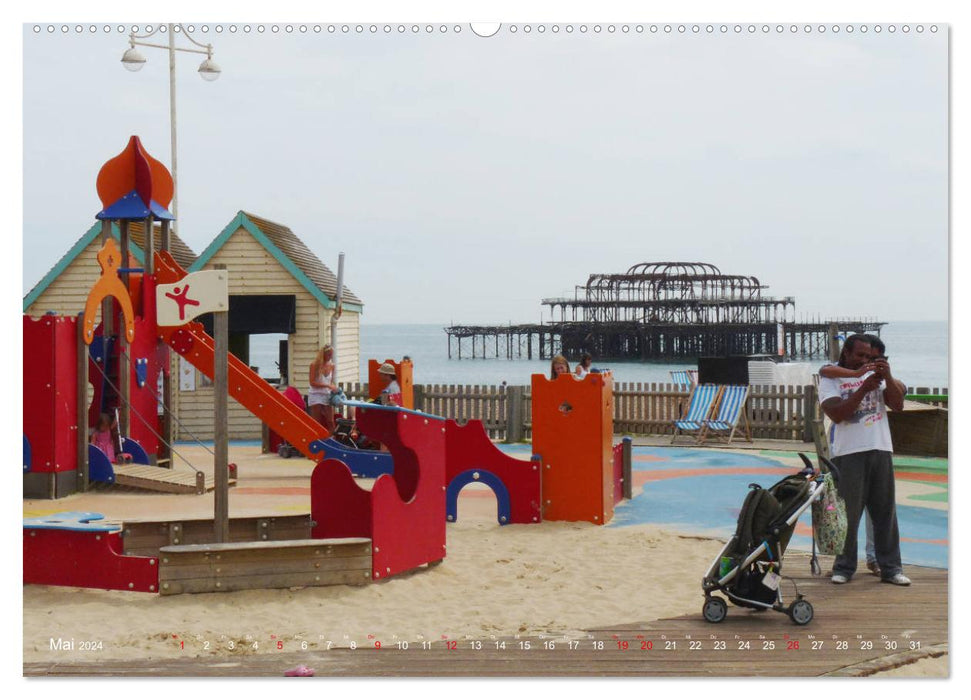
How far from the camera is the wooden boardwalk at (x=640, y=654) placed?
5.84 meters

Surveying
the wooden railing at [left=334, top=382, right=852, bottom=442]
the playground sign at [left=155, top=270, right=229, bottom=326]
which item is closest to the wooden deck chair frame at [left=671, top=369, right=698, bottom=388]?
the wooden railing at [left=334, top=382, right=852, bottom=442]

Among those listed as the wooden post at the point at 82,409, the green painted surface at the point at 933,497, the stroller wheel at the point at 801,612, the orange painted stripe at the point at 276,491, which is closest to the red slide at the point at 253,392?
the orange painted stripe at the point at 276,491

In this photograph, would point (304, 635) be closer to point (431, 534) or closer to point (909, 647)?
point (431, 534)

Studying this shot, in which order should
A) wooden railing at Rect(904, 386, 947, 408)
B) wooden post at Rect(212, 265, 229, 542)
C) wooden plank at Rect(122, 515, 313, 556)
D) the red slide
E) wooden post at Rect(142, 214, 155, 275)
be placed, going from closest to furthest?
1. wooden post at Rect(212, 265, 229, 542)
2. wooden plank at Rect(122, 515, 313, 556)
3. the red slide
4. wooden post at Rect(142, 214, 155, 275)
5. wooden railing at Rect(904, 386, 947, 408)

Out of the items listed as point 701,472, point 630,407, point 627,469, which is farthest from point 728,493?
point 630,407

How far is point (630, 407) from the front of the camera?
20.7 metres

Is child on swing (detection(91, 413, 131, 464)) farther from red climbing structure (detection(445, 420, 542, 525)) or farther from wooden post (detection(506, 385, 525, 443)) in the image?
wooden post (detection(506, 385, 525, 443))

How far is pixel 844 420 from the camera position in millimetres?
7793

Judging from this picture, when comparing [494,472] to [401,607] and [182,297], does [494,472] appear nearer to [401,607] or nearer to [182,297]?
[401,607]

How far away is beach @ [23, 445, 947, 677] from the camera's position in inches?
254

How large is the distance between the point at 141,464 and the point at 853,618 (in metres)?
9.93

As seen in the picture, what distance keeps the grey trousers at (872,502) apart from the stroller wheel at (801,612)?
4.16 ft

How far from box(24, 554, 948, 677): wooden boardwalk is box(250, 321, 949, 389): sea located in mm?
1507

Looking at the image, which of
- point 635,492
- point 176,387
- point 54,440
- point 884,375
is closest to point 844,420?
point 884,375
